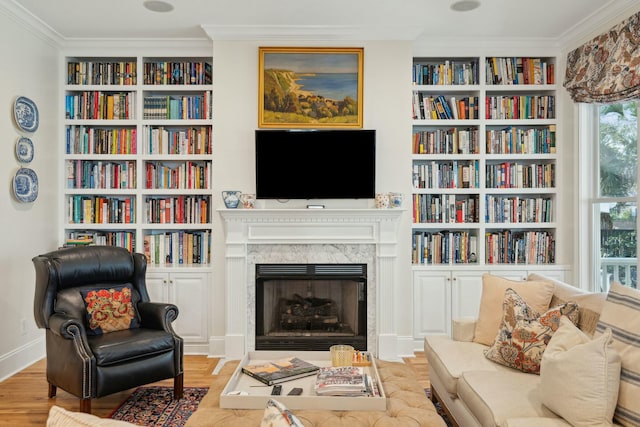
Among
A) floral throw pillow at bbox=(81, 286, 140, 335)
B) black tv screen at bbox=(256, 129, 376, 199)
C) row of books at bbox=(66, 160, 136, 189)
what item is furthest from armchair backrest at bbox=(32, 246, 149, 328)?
black tv screen at bbox=(256, 129, 376, 199)

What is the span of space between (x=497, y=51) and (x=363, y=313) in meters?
2.69

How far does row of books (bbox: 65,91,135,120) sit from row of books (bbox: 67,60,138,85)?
11cm

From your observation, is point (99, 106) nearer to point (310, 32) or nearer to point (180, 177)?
point (180, 177)

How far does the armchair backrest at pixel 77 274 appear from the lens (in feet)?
10.0

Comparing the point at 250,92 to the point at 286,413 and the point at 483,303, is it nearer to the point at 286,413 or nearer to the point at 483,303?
the point at 483,303

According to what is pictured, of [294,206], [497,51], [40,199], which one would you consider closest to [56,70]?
[40,199]

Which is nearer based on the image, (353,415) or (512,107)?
(353,415)

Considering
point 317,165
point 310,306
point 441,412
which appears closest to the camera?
point 441,412

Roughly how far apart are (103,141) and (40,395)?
7.37ft

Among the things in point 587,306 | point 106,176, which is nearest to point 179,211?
point 106,176

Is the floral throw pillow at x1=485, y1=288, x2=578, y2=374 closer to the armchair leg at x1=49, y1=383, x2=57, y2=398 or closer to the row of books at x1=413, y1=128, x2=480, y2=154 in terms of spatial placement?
the row of books at x1=413, y1=128, x2=480, y2=154

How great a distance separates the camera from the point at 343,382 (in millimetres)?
2186

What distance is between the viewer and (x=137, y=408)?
301cm

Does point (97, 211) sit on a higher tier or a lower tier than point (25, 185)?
lower
